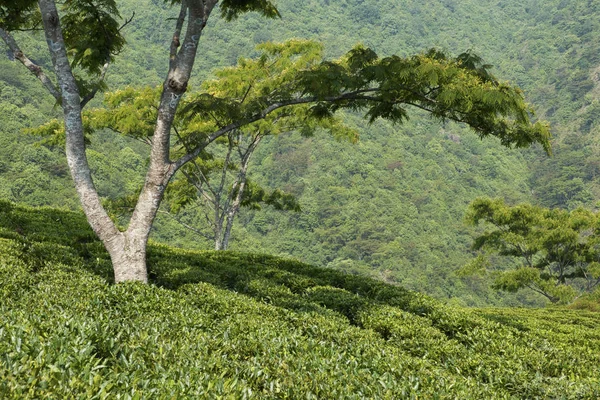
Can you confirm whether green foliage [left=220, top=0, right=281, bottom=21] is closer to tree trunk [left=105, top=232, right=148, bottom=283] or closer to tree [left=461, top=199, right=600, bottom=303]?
tree trunk [left=105, top=232, right=148, bottom=283]

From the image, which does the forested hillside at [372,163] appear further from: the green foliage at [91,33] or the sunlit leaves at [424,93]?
the sunlit leaves at [424,93]

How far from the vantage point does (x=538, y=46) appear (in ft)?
529

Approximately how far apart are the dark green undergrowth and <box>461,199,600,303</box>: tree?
20.5 m

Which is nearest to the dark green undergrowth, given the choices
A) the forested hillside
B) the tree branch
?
the tree branch

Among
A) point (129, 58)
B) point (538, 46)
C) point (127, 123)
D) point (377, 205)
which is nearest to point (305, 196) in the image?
point (377, 205)

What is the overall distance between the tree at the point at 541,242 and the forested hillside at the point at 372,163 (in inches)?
1314

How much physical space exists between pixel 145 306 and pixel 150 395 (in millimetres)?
3285

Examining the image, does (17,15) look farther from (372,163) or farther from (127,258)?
(372,163)

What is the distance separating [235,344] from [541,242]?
2993 centimetres

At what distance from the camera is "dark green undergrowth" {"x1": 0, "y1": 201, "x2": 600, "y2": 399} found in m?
3.61

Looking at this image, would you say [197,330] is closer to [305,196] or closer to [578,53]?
[305,196]

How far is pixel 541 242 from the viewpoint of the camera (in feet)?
101

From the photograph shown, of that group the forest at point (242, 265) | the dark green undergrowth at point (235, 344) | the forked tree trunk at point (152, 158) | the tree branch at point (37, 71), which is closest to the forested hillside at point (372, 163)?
the forest at point (242, 265)

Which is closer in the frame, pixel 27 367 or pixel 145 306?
pixel 27 367
